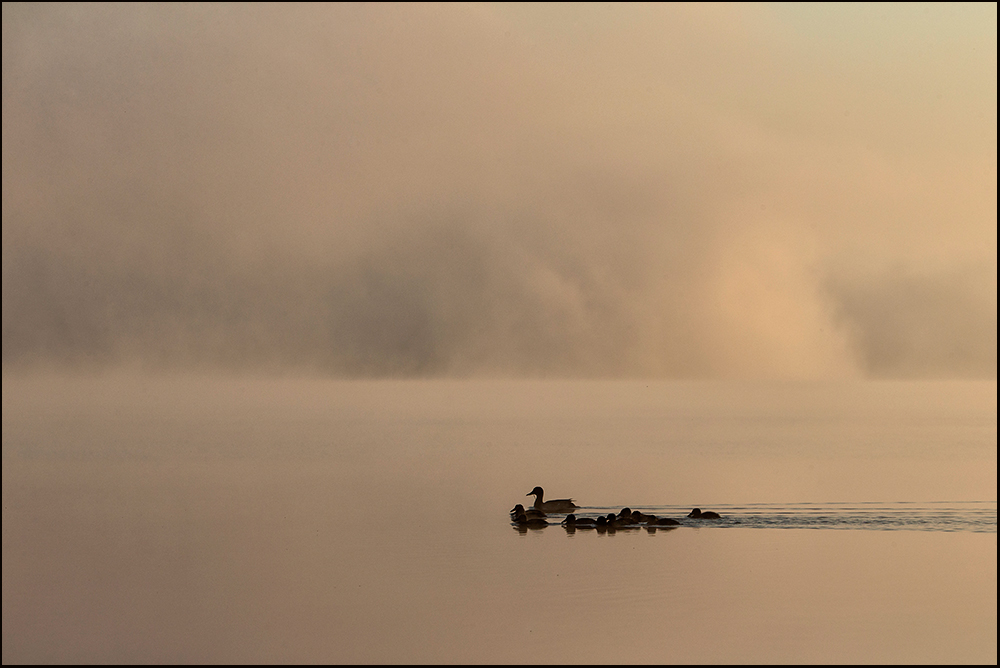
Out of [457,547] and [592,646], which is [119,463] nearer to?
[457,547]

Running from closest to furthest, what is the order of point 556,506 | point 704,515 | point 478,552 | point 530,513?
point 478,552 < point 704,515 < point 530,513 < point 556,506

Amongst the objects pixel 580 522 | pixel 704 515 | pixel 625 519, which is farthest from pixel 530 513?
pixel 704 515

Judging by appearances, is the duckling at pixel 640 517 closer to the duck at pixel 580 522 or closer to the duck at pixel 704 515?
the duck at pixel 580 522

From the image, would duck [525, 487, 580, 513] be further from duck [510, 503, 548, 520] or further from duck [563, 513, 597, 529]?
duck [563, 513, 597, 529]

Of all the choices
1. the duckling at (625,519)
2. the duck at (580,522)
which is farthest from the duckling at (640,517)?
the duck at (580,522)

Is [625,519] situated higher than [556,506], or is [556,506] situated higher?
[556,506]

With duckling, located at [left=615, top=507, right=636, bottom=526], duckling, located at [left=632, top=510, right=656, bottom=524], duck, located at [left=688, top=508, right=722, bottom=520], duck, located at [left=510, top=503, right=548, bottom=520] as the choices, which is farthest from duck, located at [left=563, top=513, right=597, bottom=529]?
duck, located at [left=688, top=508, right=722, bottom=520]

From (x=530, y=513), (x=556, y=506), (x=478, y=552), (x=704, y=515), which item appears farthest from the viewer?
(x=556, y=506)

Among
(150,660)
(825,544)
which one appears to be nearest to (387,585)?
(150,660)

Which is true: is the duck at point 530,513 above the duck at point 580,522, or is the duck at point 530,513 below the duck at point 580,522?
above

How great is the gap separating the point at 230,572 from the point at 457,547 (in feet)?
16.7

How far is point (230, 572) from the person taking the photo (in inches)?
981

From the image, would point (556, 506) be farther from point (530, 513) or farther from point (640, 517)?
point (640, 517)


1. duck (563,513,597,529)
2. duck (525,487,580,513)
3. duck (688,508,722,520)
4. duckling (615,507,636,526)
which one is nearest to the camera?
duckling (615,507,636,526)
